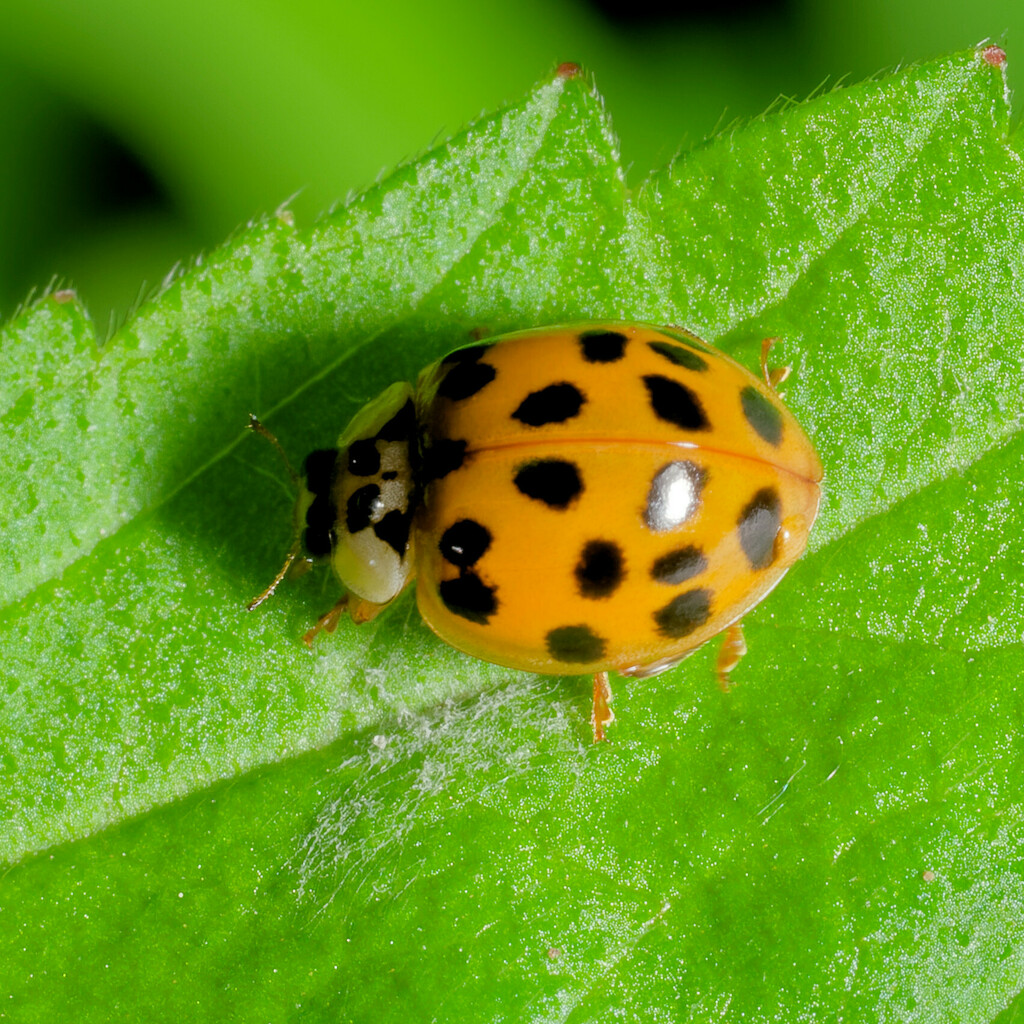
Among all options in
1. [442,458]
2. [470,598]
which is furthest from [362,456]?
[470,598]

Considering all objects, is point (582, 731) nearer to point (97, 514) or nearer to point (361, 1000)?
point (361, 1000)

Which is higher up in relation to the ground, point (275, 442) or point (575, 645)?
point (275, 442)

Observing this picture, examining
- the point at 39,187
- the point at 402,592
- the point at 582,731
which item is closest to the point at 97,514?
the point at 402,592

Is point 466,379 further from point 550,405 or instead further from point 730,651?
point 730,651

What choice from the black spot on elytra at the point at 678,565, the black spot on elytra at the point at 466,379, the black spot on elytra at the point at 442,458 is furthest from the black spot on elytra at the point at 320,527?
the black spot on elytra at the point at 678,565

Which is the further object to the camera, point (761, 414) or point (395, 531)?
point (395, 531)

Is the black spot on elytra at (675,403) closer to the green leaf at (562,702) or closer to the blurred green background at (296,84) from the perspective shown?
the green leaf at (562,702)

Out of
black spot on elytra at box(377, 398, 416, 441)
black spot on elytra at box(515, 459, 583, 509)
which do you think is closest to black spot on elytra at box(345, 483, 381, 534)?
black spot on elytra at box(377, 398, 416, 441)

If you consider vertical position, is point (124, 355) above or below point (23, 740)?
above
